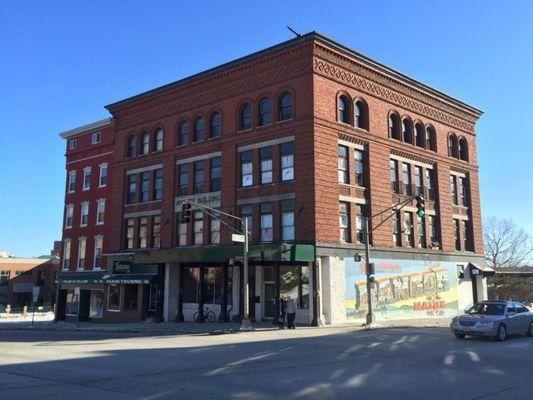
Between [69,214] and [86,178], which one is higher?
[86,178]

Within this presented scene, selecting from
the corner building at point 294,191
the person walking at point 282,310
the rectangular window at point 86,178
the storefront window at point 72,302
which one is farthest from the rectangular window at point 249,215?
the storefront window at point 72,302

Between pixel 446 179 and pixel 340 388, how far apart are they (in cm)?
3226

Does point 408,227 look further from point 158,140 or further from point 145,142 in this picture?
point 145,142

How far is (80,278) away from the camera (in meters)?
44.1

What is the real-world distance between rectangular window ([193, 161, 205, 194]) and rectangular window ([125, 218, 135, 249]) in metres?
7.24

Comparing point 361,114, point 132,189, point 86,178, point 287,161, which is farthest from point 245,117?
point 86,178

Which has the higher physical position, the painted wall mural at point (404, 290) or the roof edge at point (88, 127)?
the roof edge at point (88, 127)

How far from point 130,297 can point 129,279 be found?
2.79 meters

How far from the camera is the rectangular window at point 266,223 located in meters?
31.9

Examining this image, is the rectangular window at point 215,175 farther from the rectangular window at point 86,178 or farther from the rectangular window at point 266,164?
the rectangular window at point 86,178

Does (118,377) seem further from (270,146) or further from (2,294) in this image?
(2,294)

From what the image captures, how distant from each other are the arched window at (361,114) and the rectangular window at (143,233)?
1720 cm

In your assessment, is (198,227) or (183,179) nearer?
(198,227)

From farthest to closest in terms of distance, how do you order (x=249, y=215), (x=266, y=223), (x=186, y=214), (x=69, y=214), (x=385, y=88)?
(x=69, y=214)
(x=385, y=88)
(x=249, y=215)
(x=266, y=223)
(x=186, y=214)
